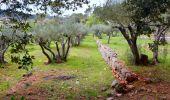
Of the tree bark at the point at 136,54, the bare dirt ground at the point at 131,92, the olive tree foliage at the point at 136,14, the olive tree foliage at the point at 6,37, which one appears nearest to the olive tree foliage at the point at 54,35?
the olive tree foliage at the point at 6,37

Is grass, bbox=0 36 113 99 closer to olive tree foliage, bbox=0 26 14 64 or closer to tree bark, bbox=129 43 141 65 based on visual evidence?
olive tree foliage, bbox=0 26 14 64

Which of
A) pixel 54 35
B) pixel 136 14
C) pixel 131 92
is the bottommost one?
pixel 131 92

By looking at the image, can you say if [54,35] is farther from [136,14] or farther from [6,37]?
[136,14]

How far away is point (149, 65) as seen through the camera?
29.8 metres

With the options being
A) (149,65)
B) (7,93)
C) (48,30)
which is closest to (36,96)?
(7,93)

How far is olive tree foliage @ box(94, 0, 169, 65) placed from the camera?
15.4m

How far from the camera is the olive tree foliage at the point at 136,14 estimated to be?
1545 centimetres

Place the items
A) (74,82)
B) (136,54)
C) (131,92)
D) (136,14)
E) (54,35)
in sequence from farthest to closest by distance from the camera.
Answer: (54,35) → (136,54) → (74,82) → (131,92) → (136,14)

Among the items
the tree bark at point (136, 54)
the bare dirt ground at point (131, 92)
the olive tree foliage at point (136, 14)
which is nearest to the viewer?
the olive tree foliage at point (136, 14)

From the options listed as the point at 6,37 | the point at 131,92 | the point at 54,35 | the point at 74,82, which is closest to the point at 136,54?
the point at 74,82

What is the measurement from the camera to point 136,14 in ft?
53.4

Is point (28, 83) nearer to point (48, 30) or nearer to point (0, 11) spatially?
point (0, 11)

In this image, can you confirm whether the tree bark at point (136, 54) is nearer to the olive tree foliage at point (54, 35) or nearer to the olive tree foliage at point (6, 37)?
the olive tree foliage at point (54, 35)

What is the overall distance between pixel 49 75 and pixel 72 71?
2724mm
